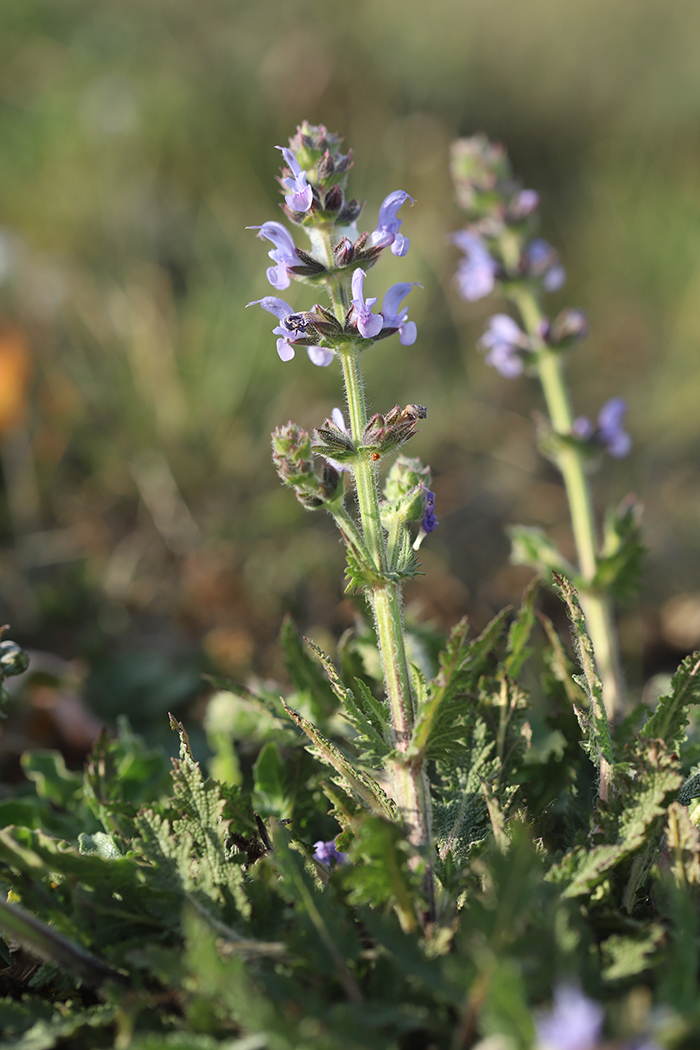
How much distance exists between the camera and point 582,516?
294 cm

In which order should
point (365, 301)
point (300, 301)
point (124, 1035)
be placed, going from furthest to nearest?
point (300, 301)
point (365, 301)
point (124, 1035)

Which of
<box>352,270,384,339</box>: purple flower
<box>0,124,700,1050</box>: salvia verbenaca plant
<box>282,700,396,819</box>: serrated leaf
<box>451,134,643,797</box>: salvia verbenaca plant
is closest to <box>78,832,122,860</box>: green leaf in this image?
<box>0,124,700,1050</box>: salvia verbenaca plant

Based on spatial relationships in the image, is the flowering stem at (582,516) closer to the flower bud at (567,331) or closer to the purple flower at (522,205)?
the flower bud at (567,331)

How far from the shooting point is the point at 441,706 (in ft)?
5.09

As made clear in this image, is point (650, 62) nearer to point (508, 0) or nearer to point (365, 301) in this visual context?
point (508, 0)

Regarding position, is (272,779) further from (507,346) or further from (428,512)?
(507,346)

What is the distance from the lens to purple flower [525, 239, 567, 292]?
3186 millimetres

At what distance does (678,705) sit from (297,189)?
4.37 ft

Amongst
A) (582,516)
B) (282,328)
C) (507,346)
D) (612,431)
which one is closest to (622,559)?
(582,516)

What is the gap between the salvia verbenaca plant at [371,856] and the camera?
115cm

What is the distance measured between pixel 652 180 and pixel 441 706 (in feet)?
31.2

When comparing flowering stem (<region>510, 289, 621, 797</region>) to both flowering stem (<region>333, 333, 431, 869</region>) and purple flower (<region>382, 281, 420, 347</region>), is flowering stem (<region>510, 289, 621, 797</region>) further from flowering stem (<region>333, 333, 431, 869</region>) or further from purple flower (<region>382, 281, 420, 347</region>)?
purple flower (<region>382, 281, 420, 347</region>)

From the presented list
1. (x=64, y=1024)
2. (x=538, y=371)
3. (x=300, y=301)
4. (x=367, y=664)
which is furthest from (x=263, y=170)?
(x=64, y=1024)

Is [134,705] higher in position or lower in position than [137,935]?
higher
